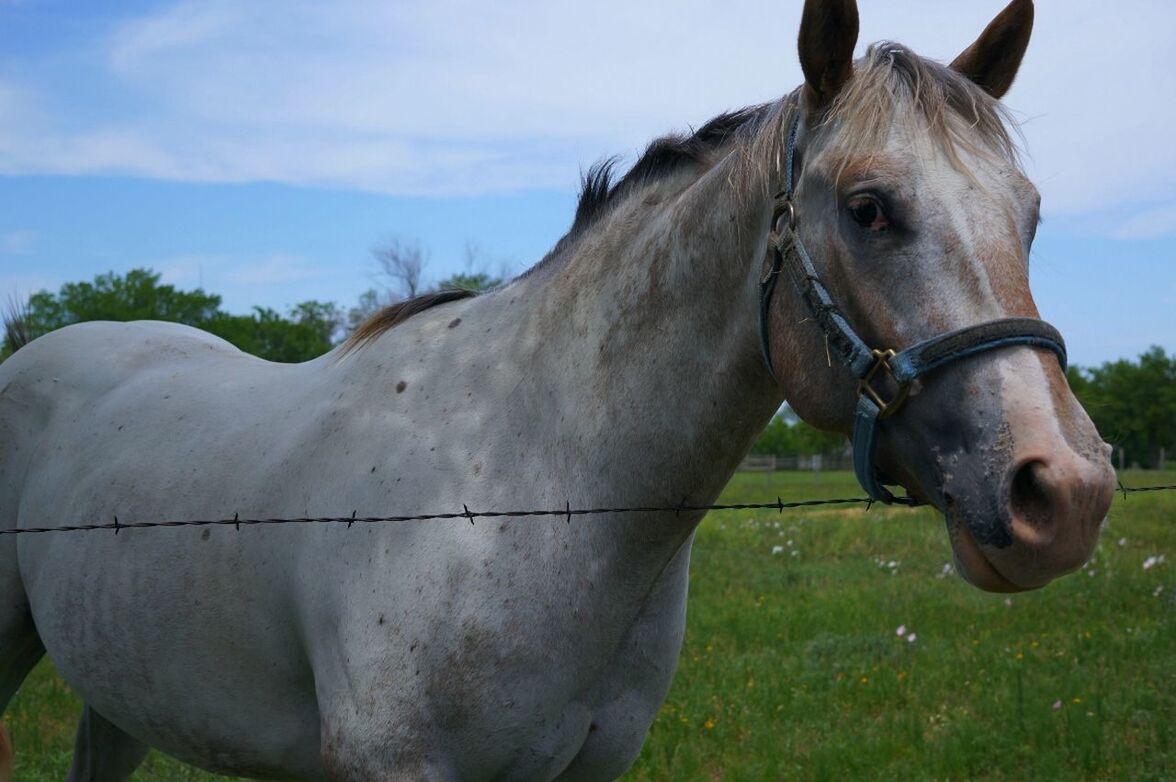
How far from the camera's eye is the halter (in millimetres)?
1730

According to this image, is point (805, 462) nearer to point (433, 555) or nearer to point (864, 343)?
point (433, 555)

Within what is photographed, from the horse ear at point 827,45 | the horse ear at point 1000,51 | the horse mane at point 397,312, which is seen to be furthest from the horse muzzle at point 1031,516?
the horse mane at point 397,312

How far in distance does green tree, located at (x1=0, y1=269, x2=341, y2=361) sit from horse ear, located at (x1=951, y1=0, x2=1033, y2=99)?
1225 inches

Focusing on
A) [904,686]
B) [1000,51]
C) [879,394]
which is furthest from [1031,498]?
[904,686]

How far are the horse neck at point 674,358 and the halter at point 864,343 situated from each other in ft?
0.31

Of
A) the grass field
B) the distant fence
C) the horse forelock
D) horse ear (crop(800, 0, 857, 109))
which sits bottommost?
the distant fence

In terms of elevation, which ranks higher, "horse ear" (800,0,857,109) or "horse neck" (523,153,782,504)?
"horse ear" (800,0,857,109)

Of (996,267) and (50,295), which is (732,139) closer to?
(996,267)

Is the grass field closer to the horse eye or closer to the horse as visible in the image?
the horse

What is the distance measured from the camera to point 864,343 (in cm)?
190

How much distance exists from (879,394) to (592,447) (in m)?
0.72

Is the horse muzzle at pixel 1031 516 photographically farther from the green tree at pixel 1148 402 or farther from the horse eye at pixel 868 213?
the green tree at pixel 1148 402

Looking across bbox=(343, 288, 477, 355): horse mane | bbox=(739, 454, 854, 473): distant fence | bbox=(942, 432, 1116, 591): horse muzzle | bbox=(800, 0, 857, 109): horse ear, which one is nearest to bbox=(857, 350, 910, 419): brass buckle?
bbox=(942, 432, 1116, 591): horse muzzle

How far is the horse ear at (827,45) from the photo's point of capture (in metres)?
2.02
